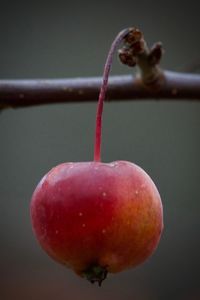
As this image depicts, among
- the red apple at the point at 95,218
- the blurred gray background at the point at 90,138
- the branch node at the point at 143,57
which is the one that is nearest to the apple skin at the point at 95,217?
the red apple at the point at 95,218

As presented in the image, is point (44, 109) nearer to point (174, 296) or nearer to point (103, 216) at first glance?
point (174, 296)

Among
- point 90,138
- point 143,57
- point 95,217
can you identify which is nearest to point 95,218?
point 95,217

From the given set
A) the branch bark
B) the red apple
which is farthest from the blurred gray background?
the red apple

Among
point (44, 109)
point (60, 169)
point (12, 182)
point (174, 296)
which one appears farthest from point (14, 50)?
point (60, 169)

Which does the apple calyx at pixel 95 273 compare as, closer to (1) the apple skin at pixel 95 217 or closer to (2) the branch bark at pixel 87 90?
(1) the apple skin at pixel 95 217

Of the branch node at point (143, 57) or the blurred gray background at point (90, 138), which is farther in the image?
the blurred gray background at point (90, 138)
